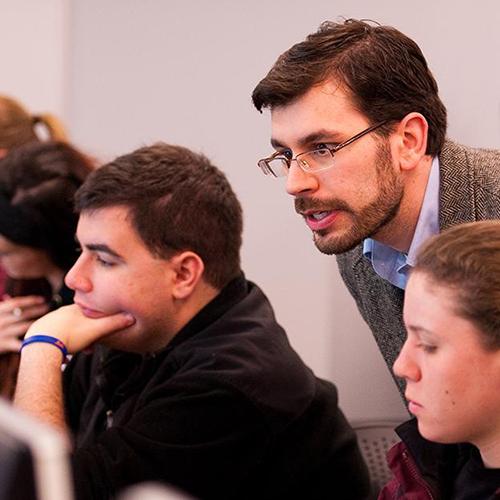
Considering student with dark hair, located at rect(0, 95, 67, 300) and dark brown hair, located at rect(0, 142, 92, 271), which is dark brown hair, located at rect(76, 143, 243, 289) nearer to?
dark brown hair, located at rect(0, 142, 92, 271)

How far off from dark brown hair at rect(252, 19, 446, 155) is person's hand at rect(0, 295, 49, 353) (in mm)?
839

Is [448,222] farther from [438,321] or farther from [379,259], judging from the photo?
[438,321]

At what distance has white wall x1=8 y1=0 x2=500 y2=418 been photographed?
2.29 m

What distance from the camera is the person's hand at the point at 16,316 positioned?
229 centimetres

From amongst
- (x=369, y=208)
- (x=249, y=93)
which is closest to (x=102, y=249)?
(x=369, y=208)

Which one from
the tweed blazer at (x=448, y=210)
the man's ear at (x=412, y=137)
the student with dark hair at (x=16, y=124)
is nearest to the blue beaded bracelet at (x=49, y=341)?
the tweed blazer at (x=448, y=210)

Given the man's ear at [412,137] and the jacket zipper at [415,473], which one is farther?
the man's ear at [412,137]

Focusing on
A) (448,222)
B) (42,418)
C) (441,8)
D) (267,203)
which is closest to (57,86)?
(267,203)

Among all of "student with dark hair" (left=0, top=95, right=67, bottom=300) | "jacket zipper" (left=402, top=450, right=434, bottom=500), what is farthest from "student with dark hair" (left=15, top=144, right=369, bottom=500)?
"student with dark hair" (left=0, top=95, right=67, bottom=300)

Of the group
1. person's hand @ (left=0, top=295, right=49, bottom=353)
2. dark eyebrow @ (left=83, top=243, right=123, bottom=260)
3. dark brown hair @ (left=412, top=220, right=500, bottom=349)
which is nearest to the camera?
dark brown hair @ (left=412, top=220, right=500, bottom=349)

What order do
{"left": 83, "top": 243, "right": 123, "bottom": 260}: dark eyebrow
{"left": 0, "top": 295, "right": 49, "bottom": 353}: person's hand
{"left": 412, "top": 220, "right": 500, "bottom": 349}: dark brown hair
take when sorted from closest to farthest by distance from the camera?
{"left": 412, "top": 220, "right": 500, "bottom": 349}: dark brown hair, {"left": 83, "top": 243, "right": 123, "bottom": 260}: dark eyebrow, {"left": 0, "top": 295, "right": 49, "bottom": 353}: person's hand

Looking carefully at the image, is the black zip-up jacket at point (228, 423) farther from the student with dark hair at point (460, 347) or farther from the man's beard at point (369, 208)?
the student with dark hair at point (460, 347)

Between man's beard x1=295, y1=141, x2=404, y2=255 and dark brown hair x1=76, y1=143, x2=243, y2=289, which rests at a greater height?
man's beard x1=295, y1=141, x2=404, y2=255

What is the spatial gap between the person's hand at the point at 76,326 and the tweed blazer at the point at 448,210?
43 cm
